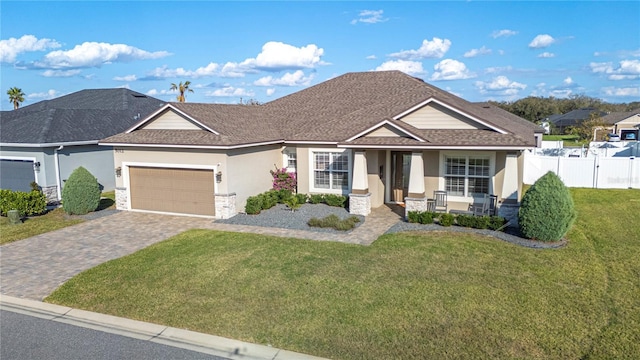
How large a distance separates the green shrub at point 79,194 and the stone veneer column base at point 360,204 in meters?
10.7

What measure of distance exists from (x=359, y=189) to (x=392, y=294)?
8042mm

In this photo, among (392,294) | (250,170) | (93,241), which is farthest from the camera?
(250,170)

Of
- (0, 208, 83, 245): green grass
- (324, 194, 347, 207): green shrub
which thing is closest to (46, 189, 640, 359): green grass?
(324, 194, 347, 207): green shrub

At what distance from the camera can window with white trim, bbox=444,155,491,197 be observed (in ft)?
53.5

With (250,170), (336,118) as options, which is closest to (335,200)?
(250,170)

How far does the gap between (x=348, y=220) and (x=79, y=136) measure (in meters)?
15.0

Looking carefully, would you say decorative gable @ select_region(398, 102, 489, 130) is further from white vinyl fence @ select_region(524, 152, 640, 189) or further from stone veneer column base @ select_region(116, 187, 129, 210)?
stone veneer column base @ select_region(116, 187, 129, 210)

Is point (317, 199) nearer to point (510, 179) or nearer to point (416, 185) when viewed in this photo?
point (416, 185)

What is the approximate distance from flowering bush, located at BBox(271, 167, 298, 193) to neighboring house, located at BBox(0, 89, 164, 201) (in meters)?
8.88

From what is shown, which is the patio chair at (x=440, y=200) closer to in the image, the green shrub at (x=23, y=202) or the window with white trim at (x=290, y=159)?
the window with white trim at (x=290, y=159)

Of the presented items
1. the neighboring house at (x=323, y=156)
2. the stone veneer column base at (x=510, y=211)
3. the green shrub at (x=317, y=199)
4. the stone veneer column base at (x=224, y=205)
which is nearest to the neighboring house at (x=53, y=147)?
the neighboring house at (x=323, y=156)

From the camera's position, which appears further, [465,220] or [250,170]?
[250,170]

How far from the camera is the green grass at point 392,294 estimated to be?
7.45 m

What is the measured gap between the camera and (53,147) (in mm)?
20375
